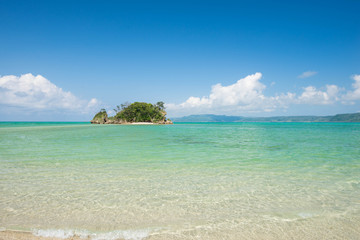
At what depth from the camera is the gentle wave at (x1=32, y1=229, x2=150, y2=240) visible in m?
3.51

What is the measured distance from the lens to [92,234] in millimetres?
3592

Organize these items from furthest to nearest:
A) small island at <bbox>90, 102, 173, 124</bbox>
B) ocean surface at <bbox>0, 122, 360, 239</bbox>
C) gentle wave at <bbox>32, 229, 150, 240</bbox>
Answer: small island at <bbox>90, 102, 173, 124</bbox>, ocean surface at <bbox>0, 122, 360, 239</bbox>, gentle wave at <bbox>32, 229, 150, 240</bbox>

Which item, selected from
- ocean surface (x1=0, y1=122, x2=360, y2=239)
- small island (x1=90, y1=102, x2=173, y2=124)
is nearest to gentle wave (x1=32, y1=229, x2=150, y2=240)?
ocean surface (x1=0, y1=122, x2=360, y2=239)

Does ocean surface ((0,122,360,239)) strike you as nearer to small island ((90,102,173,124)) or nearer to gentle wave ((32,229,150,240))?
gentle wave ((32,229,150,240))

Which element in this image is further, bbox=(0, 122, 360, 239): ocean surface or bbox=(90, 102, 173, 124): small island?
bbox=(90, 102, 173, 124): small island

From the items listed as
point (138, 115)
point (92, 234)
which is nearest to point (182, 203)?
point (92, 234)

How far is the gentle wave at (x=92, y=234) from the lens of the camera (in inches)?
138

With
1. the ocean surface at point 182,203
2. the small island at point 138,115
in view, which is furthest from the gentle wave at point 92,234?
the small island at point 138,115

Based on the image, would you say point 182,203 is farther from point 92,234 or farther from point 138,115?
point 138,115

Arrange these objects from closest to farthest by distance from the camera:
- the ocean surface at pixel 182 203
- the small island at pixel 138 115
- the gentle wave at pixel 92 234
→ the gentle wave at pixel 92 234
the ocean surface at pixel 182 203
the small island at pixel 138 115

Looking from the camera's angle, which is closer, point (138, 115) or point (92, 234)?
point (92, 234)

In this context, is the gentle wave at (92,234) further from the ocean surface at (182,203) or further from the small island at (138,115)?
the small island at (138,115)

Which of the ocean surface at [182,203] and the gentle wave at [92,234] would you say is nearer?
the gentle wave at [92,234]

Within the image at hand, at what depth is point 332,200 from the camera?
5.25 m
